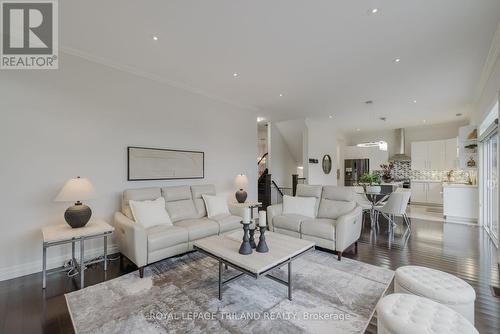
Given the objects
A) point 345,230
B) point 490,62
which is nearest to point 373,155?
point 490,62

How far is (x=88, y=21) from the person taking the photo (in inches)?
104

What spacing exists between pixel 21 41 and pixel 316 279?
4.76 meters

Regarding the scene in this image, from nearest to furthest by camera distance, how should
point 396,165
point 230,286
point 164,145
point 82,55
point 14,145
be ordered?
1. point 230,286
2. point 14,145
3. point 82,55
4. point 164,145
5. point 396,165

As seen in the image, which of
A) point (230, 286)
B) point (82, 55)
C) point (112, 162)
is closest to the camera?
point (230, 286)

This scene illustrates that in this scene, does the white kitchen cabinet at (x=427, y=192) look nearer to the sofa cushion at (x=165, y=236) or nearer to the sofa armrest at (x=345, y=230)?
the sofa armrest at (x=345, y=230)

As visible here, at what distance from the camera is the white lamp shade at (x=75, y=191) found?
9.15 feet

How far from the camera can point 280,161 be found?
868 centimetres

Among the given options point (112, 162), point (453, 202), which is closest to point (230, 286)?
point (112, 162)

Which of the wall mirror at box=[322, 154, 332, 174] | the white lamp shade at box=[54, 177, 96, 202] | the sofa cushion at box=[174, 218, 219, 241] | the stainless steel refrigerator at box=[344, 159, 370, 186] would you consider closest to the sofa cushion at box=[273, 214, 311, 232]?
the sofa cushion at box=[174, 218, 219, 241]

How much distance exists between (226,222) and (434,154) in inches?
328

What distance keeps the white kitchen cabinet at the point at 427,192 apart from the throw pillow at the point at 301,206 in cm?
649

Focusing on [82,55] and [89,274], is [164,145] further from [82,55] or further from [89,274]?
[89,274]

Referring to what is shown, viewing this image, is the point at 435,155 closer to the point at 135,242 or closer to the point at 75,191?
the point at 135,242

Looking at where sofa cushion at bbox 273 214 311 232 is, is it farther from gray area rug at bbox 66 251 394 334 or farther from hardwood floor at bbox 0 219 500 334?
hardwood floor at bbox 0 219 500 334
